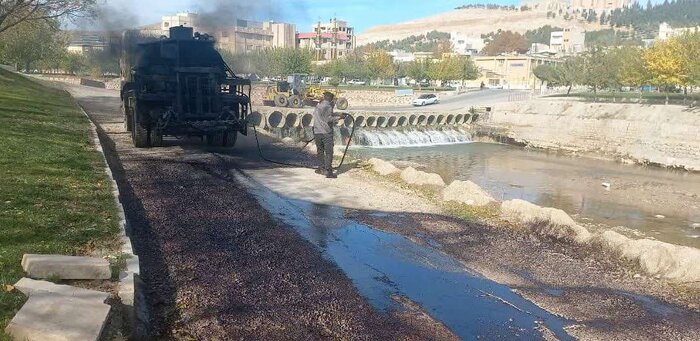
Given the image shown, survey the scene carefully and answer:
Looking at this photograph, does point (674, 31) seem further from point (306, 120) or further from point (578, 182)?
point (578, 182)

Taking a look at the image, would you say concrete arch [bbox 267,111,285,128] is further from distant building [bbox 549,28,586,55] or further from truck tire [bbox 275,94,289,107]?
distant building [bbox 549,28,586,55]

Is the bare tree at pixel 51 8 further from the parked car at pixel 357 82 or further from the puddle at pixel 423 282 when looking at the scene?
the parked car at pixel 357 82

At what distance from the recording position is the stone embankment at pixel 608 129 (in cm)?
2995

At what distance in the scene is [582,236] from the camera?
8188 mm

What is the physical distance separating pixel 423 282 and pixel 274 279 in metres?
1.68

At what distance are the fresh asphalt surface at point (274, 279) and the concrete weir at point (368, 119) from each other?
2101 centimetres

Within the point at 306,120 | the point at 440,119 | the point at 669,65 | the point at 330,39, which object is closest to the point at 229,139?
the point at 306,120

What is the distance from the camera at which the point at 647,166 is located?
2861 centimetres

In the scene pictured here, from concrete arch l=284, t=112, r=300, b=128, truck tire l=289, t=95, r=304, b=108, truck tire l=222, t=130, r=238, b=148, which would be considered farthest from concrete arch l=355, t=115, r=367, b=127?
truck tire l=222, t=130, r=238, b=148

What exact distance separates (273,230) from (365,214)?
209 cm

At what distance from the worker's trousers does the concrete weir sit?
668 inches

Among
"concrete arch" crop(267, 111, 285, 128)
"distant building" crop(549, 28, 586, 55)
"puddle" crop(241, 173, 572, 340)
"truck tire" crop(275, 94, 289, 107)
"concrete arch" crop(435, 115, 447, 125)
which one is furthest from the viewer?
"distant building" crop(549, 28, 586, 55)

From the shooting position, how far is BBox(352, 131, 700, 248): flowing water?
1573cm

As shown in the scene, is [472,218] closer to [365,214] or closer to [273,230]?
[365,214]
